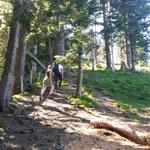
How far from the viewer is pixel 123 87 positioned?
31250 mm

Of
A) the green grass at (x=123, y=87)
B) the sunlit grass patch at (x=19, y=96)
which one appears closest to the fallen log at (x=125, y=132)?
the sunlit grass patch at (x=19, y=96)

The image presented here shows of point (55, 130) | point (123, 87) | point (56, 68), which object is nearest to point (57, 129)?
point (55, 130)

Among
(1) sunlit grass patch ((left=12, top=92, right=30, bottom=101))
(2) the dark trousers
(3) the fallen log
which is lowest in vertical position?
(3) the fallen log

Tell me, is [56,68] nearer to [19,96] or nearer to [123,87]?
[19,96]

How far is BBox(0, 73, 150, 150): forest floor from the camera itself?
1268 centimetres

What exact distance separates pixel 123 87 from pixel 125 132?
54.6ft

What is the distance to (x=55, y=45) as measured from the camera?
28516 mm

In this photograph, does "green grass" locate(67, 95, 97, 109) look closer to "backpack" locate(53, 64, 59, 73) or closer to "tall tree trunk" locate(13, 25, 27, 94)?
"backpack" locate(53, 64, 59, 73)

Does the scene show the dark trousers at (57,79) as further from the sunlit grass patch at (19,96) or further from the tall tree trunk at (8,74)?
the tall tree trunk at (8,74)

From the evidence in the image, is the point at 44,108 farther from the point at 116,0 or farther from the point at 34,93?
the point at 116,0

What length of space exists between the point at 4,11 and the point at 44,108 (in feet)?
16.5

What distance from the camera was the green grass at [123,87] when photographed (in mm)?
26438

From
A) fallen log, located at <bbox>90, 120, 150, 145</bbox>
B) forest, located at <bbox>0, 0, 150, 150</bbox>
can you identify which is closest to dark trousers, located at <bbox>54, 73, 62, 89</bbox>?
forest, located at <bbox>0, 0, 150, 150</bbox>

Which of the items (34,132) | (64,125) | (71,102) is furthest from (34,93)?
(34,132)
